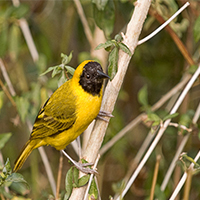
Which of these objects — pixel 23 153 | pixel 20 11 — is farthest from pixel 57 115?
pixel 20 11

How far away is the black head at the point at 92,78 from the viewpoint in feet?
6.95

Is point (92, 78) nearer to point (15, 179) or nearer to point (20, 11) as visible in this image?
point (15, 179)

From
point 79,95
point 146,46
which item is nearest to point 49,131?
point 79,95

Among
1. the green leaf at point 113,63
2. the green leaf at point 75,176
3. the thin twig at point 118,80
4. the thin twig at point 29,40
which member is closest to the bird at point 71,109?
the thin twig at point 118,80

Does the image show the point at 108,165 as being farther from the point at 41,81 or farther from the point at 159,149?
the point at 41,81

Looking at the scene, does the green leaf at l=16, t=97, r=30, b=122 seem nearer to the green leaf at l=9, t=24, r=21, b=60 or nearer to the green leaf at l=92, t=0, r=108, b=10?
the green leaf at l=9, t=24, r=21, b=60

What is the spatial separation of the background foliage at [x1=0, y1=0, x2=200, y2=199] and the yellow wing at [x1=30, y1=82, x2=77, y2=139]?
150 mm

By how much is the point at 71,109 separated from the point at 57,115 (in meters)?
0.15

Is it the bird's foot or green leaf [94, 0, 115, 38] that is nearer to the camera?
the bird's foot

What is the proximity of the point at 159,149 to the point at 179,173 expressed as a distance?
279mm

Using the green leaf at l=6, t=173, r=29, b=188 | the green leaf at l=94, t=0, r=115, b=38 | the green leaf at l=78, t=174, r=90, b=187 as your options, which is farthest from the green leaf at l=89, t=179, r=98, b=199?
the green leaf at l=94, t=0, r=115, b=38

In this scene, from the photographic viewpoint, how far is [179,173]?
2994mm

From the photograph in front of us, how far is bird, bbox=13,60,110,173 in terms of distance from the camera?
7.03ft

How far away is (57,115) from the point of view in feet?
7.84
